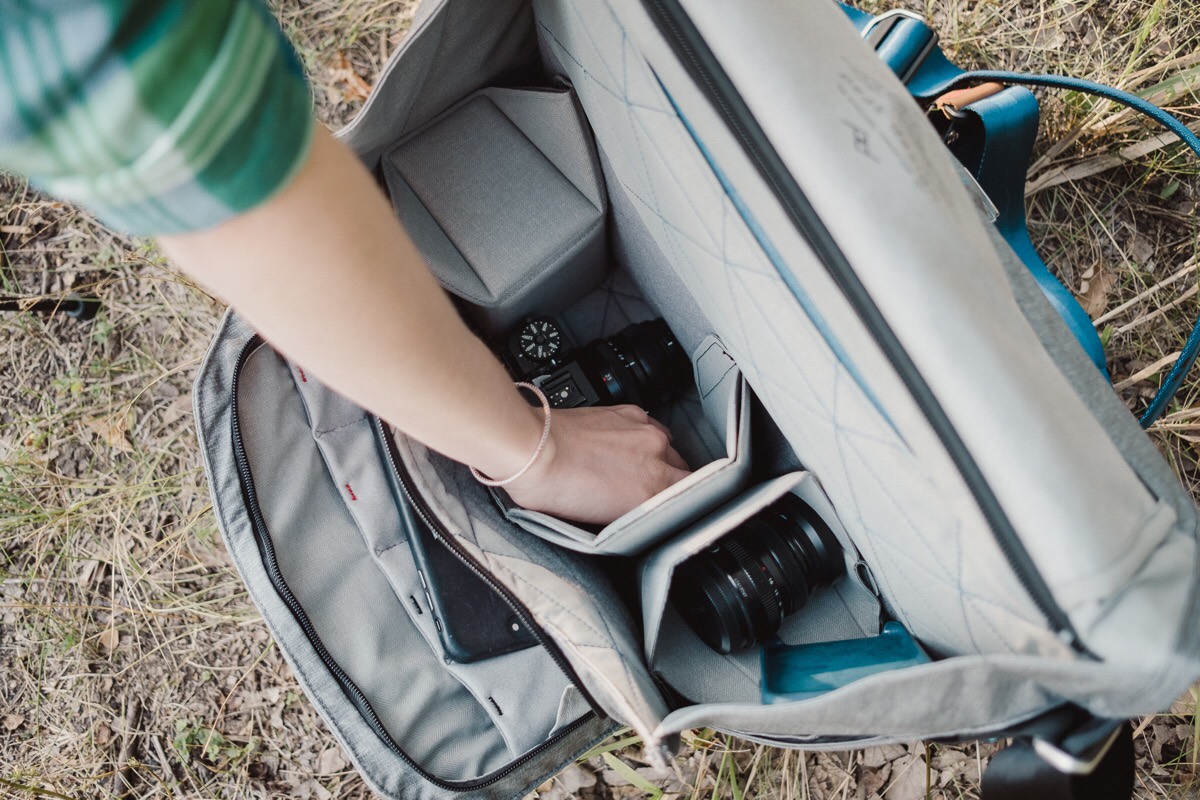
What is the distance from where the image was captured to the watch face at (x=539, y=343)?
1351 millimetres

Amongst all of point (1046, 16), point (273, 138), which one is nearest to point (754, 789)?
point (273, 138)

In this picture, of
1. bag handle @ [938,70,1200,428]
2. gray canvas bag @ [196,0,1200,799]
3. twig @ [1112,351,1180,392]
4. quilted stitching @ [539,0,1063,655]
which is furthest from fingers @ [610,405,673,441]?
twig @ [1112,351,1180,392]

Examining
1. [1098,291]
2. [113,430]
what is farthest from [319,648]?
[1098,291]

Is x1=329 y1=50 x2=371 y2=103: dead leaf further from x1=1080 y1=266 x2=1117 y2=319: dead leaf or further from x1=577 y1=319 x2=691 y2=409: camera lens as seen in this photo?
x1=1080 y1=266 x2=1117 y2=319: dead leaf

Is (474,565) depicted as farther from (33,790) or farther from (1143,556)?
(33,790)

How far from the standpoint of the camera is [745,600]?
1080 millimetres

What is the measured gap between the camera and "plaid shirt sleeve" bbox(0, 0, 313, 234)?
450 millimetres

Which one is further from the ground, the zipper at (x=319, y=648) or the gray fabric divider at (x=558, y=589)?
the gray fabric divider at (x=558, y=589)

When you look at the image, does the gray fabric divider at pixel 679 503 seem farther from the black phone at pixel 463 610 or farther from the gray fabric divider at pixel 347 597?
the gray fabric divider at pixel 347 597

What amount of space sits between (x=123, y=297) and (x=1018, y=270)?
6.25 feet

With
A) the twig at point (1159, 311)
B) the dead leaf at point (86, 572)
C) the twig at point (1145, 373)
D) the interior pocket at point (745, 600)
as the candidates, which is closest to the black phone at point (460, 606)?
the interior pocket at point (745, 600)

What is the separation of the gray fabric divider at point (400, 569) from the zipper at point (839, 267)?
683 mm

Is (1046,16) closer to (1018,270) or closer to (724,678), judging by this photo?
(1018,270)

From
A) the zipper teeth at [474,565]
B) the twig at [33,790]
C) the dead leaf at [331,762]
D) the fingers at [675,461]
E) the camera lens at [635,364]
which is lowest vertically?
the twig at [33,790]
